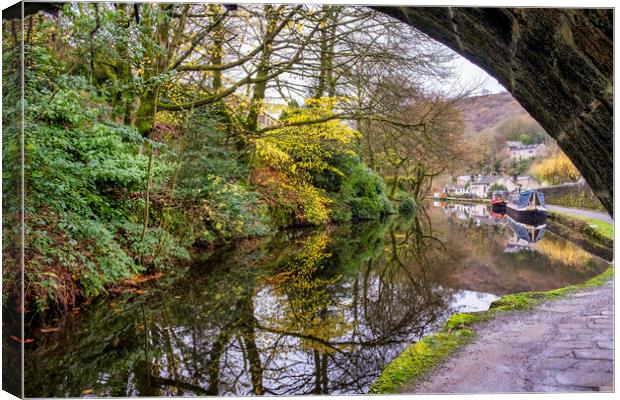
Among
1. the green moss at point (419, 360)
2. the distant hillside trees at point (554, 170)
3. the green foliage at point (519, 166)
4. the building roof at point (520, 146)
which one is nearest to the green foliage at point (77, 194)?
the green moss at point (419, 360)

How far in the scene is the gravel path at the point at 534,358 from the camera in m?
2.59

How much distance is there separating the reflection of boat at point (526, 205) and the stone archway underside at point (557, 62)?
13.0 ft

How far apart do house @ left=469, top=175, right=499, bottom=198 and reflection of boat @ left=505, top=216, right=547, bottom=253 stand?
1240mm

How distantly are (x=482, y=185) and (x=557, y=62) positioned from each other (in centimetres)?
485

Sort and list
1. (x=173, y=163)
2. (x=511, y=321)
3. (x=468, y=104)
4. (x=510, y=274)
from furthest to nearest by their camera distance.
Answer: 1. (x=510, y=274)
2. (x=173, y=163)
3. (x=468, y=104)
4. (x=511, y=321)

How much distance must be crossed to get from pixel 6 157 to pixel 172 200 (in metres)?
3.28

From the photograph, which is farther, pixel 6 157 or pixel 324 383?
pixel 324 383

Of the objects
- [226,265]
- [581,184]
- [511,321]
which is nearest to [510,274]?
[581,184]

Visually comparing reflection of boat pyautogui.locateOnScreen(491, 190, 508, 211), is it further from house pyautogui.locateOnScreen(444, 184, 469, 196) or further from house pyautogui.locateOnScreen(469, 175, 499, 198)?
house pyautogui.locateOnScreen(444, 184, 469, 196)

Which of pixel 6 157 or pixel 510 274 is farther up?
pixel 6 157

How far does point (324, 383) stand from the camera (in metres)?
2.94

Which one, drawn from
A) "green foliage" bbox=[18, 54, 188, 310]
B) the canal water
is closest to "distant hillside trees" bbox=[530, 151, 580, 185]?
the canal water

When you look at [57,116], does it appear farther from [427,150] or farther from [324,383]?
[427,150]

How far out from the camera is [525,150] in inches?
175
